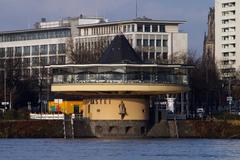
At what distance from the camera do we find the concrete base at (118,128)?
462ft

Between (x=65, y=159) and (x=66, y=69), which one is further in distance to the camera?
(x=66, y=69)

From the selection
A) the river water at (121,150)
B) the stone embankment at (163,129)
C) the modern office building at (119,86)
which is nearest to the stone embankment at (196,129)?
the stone embankment at (163,129)

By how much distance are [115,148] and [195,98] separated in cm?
7731

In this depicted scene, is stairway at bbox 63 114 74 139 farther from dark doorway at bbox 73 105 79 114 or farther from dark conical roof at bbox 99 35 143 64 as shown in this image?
dark doorway at bbox 73 105 79 114

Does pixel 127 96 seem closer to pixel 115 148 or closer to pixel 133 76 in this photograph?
pixel 133 76

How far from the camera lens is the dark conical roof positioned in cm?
14088

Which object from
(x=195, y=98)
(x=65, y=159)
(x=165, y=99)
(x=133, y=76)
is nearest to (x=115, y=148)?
(x=65, y=159)

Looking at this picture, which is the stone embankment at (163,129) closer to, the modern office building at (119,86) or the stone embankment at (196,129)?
the stone embankment at (196,129)

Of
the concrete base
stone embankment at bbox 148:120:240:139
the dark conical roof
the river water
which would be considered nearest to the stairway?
the concrete base

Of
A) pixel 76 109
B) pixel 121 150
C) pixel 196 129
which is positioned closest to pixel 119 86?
pixel 196 129

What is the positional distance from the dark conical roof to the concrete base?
22.2 feet

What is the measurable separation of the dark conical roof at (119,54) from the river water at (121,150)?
1421cm

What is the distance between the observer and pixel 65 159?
3708 inches

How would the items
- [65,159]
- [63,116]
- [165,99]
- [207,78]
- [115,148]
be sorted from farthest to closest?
[207,78] → [165,99] → [63,116] → [115,148] → [65,159]
